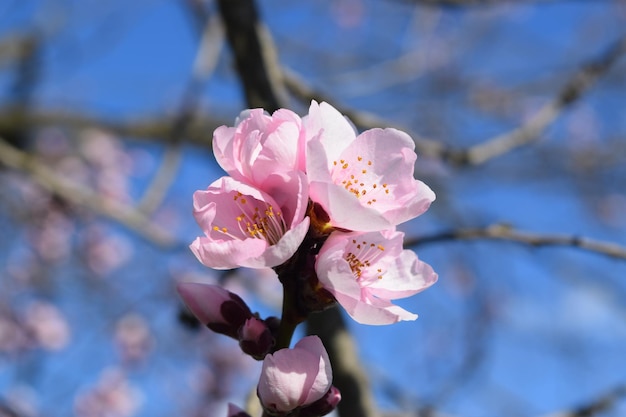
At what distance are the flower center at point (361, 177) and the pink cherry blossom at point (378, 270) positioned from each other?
0.05 meters

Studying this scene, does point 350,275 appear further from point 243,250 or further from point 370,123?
point 370,123

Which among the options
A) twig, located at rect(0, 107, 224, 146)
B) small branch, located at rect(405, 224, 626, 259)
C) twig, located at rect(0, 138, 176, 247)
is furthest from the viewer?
twig, located at rect(0, 107, 224, 146)

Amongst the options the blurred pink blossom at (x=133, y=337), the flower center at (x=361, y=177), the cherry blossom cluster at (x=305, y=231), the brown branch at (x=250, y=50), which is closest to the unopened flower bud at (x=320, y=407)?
the cherry blossom cluster at (x=305, y=231)

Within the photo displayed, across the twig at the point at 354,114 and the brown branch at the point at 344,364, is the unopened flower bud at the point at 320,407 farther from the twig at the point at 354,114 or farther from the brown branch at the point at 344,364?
the twig at the point at 354,114

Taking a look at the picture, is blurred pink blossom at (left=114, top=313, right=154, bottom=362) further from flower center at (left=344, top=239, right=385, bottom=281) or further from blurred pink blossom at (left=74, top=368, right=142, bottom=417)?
flower center at (left=344, top=239, right=385, bottom=281)

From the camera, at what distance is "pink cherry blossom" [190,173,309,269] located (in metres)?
0.59

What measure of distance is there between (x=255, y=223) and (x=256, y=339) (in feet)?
0.41

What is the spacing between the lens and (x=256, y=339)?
24.5 inches

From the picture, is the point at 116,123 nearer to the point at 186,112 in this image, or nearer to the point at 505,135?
the point at 186,112

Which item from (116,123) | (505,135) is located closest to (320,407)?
(505,135)

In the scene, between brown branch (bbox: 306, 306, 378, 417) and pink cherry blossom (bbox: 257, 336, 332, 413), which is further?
brown branch (bbox: 306, 306, 378, 417)

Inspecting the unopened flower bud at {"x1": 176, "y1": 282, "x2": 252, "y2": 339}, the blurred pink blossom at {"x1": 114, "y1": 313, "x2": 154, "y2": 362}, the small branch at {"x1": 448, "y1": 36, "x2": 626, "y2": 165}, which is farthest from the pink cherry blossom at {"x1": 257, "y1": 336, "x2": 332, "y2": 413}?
the blurred pink blossom at {"x1": 114, "y1": 313, "x2": 154, "y2": 362}

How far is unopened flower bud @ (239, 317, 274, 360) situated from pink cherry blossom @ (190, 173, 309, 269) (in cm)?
7

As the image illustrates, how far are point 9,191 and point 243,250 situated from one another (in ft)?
13.9
